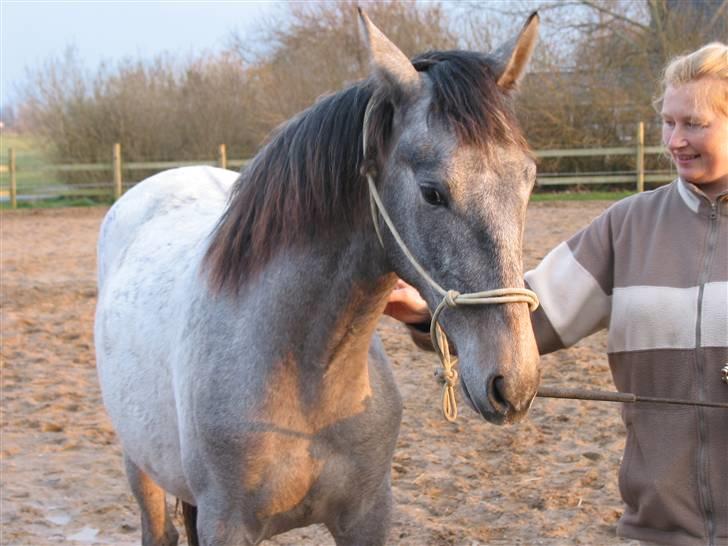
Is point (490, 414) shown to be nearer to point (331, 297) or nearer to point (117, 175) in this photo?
point (331, 297)

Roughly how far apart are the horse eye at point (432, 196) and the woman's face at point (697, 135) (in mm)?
671

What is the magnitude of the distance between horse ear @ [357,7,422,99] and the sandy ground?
227cm

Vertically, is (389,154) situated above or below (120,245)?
above

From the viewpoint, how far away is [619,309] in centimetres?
225

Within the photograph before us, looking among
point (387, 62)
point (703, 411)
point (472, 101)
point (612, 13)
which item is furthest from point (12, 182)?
point (703, 411)

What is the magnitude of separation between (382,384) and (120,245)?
176 cm

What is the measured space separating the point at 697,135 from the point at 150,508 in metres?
2.44

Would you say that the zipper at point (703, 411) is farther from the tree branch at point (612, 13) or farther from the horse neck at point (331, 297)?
the tree branch at point (612, 13)

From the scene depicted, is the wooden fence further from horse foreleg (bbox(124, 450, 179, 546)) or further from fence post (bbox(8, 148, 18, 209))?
horse foreleg (bbox(124, 450, 179, 546))

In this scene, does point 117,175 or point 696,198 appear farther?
point 117,175

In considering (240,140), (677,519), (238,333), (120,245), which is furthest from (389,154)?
(240,140)

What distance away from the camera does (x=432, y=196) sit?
6.09 feet

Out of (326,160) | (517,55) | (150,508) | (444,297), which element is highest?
(517,55)

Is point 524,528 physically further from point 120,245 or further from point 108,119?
point 108,119
